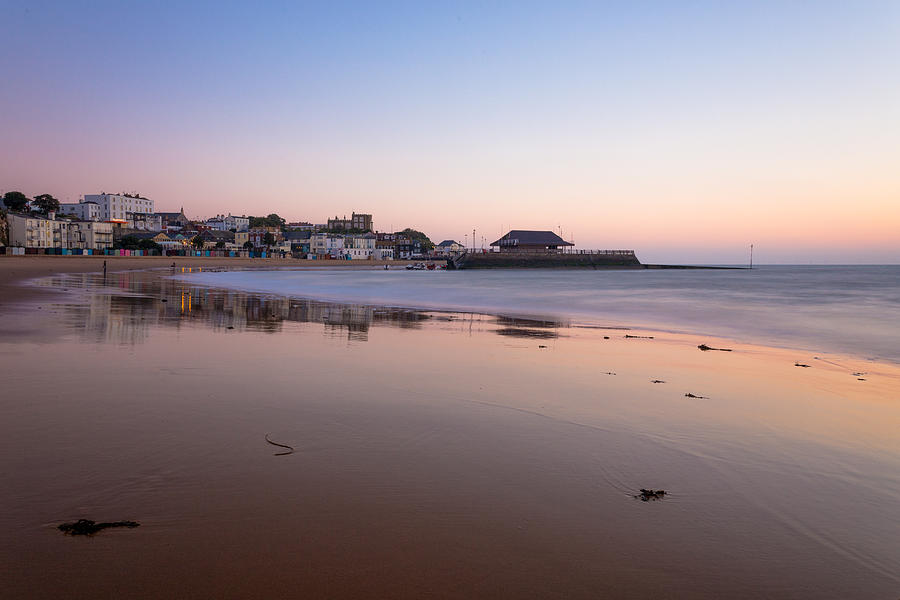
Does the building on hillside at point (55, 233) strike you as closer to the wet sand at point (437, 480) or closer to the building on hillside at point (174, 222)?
the building on hillside at point (174, 222)

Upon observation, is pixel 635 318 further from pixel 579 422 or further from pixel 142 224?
pixel 142 224

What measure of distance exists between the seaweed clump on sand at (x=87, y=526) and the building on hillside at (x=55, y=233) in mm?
98309

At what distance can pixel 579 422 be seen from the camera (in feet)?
21.1

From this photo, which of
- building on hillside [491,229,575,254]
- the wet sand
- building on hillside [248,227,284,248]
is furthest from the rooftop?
the wet sand

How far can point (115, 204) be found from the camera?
145875mm

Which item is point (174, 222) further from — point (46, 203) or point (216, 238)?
point (46, 203)

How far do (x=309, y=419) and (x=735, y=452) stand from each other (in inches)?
172

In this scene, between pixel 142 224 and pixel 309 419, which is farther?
pixel 142 224

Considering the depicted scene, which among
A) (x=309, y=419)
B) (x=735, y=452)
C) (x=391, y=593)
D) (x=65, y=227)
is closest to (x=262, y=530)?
(x=391, y=593)

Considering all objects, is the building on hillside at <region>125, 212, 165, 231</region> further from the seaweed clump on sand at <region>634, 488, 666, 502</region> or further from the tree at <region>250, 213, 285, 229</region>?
the seaweed clump on sand at <region>634, 488, 666, 502</region>

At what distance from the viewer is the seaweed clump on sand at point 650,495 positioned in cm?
434

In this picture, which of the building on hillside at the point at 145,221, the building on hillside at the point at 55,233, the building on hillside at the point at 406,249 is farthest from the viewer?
the building on hillside at the point at 406,249

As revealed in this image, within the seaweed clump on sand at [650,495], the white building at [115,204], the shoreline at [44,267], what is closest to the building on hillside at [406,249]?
the shoreline at [44,267]

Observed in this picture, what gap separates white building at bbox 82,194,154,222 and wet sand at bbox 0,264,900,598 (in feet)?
507
